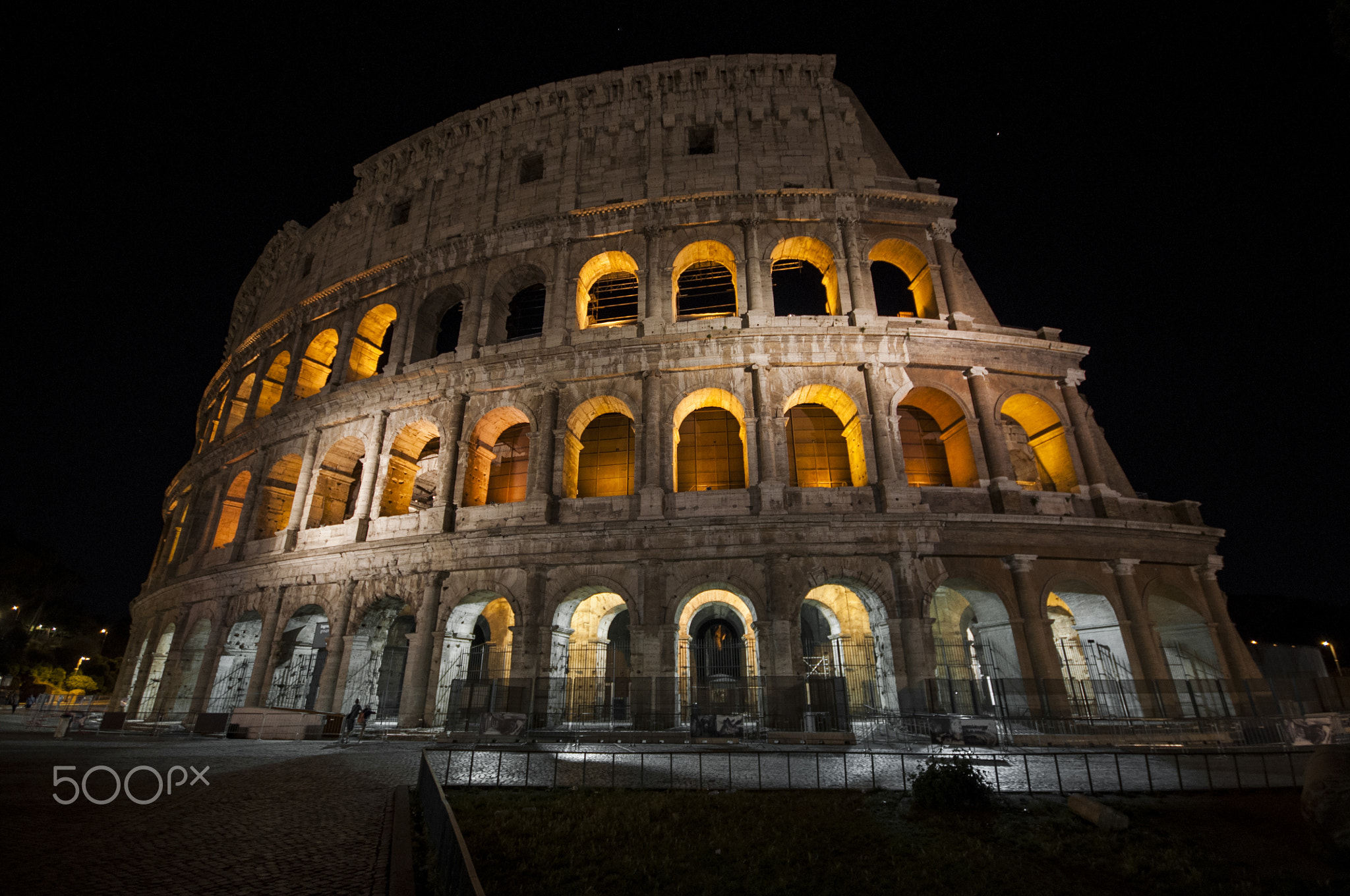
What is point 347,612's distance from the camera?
52.9 feet

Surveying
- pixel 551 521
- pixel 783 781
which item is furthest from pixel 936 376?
pixel 783 781

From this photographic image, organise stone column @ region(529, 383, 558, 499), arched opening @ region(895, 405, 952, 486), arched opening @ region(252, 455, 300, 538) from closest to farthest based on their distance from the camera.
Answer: stone column @ region(529, 383, 558, 499), arched opening @ region(895, 405, 952, 486), arched opening @ region(252, 455, 300, 538)

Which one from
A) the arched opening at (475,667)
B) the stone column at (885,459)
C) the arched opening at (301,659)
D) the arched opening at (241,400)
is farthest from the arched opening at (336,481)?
Result: the stone column at (885,459)

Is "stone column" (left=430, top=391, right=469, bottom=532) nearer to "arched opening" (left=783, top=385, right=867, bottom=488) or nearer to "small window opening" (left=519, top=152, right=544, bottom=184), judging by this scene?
"small window opening" (left=519, top=152, right=544, bottom=184)

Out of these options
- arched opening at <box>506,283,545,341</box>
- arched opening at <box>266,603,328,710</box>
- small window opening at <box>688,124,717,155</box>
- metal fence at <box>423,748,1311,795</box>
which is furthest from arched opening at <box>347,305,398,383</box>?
metal fence at <box>423,748,1311,795</box>

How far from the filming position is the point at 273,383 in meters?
23.4

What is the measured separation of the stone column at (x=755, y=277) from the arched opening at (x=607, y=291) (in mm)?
3349

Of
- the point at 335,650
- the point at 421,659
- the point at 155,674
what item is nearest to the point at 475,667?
the point at 421,659

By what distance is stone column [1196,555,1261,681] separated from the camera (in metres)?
13.9

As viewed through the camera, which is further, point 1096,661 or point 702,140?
point 702,140

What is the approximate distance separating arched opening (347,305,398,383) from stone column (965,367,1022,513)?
1800 cm

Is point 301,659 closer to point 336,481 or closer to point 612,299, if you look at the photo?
point 336,481

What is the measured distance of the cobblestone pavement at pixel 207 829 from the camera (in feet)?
12.9

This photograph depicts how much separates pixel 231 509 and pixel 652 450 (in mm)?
16193
